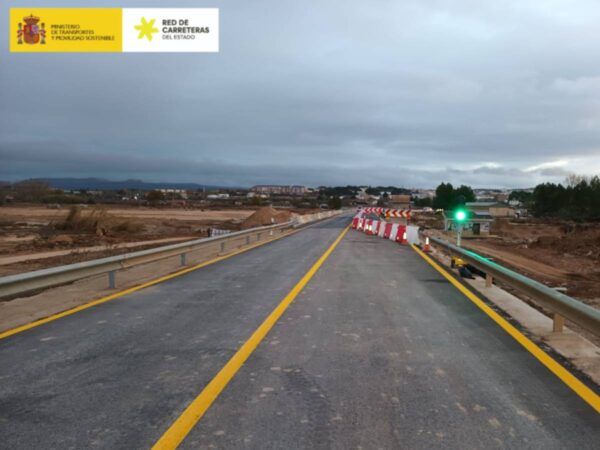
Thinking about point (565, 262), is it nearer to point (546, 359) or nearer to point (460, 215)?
point (460, 215)

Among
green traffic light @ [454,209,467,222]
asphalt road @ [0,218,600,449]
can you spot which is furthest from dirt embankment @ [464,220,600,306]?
asphalt road @ [0,218,600,449]

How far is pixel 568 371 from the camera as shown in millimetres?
5125

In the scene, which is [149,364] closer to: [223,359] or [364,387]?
[223,359]

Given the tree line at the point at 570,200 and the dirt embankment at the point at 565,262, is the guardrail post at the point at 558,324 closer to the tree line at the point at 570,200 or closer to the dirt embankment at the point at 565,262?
the dirt embankment at the point at 565,262

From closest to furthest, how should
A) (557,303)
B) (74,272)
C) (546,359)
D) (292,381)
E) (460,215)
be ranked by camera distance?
(292,381) < (546,359) < (557,303) < (74,272) < (460,215)

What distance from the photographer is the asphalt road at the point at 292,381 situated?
3.66 metres

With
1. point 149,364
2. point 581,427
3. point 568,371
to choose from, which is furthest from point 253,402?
point 568,371

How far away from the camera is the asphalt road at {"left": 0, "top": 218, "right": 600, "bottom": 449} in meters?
3.66

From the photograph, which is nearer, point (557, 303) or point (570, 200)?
point (557, 303)

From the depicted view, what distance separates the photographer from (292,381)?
4.72 metres

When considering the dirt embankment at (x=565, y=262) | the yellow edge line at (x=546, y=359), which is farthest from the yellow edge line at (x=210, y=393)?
the dirt embankment at (x=565, y=262)

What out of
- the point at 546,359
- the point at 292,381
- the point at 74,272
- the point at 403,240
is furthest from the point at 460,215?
the point at 292,381

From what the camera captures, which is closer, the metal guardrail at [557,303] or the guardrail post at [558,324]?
the metal guardrail at [557,303]

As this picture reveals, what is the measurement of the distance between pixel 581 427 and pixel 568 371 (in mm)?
1454
